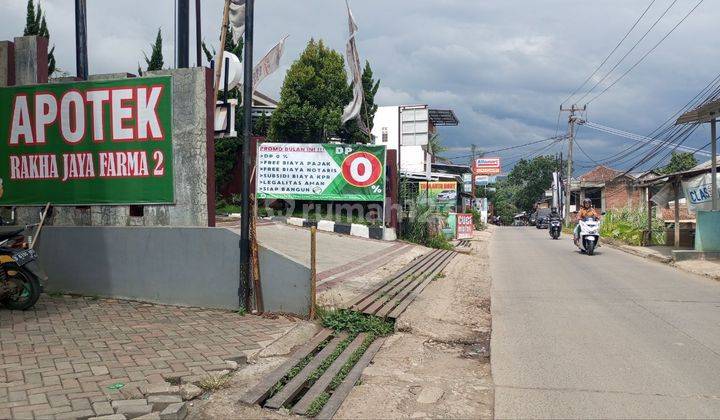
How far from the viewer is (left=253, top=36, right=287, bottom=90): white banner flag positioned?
29.5 ft

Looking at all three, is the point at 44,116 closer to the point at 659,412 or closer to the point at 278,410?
the point at 278,410

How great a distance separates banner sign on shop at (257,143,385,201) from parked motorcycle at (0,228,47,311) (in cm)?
1192

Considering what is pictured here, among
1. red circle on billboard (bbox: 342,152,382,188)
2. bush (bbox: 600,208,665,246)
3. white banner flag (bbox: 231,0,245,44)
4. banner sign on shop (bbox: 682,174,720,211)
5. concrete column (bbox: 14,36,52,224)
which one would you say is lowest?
bush (bbox: 600,208,665,246)

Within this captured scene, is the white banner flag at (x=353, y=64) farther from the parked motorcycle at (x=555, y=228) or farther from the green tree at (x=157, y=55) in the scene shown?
the parked motorcycle at (x=555, y=228)

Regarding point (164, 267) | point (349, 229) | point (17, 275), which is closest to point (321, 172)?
point (349, 229)

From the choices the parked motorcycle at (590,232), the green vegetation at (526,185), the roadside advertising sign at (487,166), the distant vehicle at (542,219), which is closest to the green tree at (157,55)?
the parked motorcycle at (590,232)

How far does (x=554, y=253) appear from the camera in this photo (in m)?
18.6

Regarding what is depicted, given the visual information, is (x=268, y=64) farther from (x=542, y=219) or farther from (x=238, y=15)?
(x=542, y=219)

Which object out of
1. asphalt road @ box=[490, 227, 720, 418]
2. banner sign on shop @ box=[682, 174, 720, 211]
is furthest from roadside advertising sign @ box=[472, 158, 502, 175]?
asphalt road @ box=[490, 227, 720, 418]

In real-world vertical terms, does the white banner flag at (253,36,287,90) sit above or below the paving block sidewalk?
above

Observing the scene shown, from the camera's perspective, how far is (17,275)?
273 inches

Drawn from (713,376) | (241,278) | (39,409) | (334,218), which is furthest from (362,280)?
(334,218)

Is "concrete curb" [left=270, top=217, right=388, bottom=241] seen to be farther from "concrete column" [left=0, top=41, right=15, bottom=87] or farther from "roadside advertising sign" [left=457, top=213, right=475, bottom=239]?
"concrete column" [left=0, top=41, right=15, bottom=87]

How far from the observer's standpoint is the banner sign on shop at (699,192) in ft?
52.1
